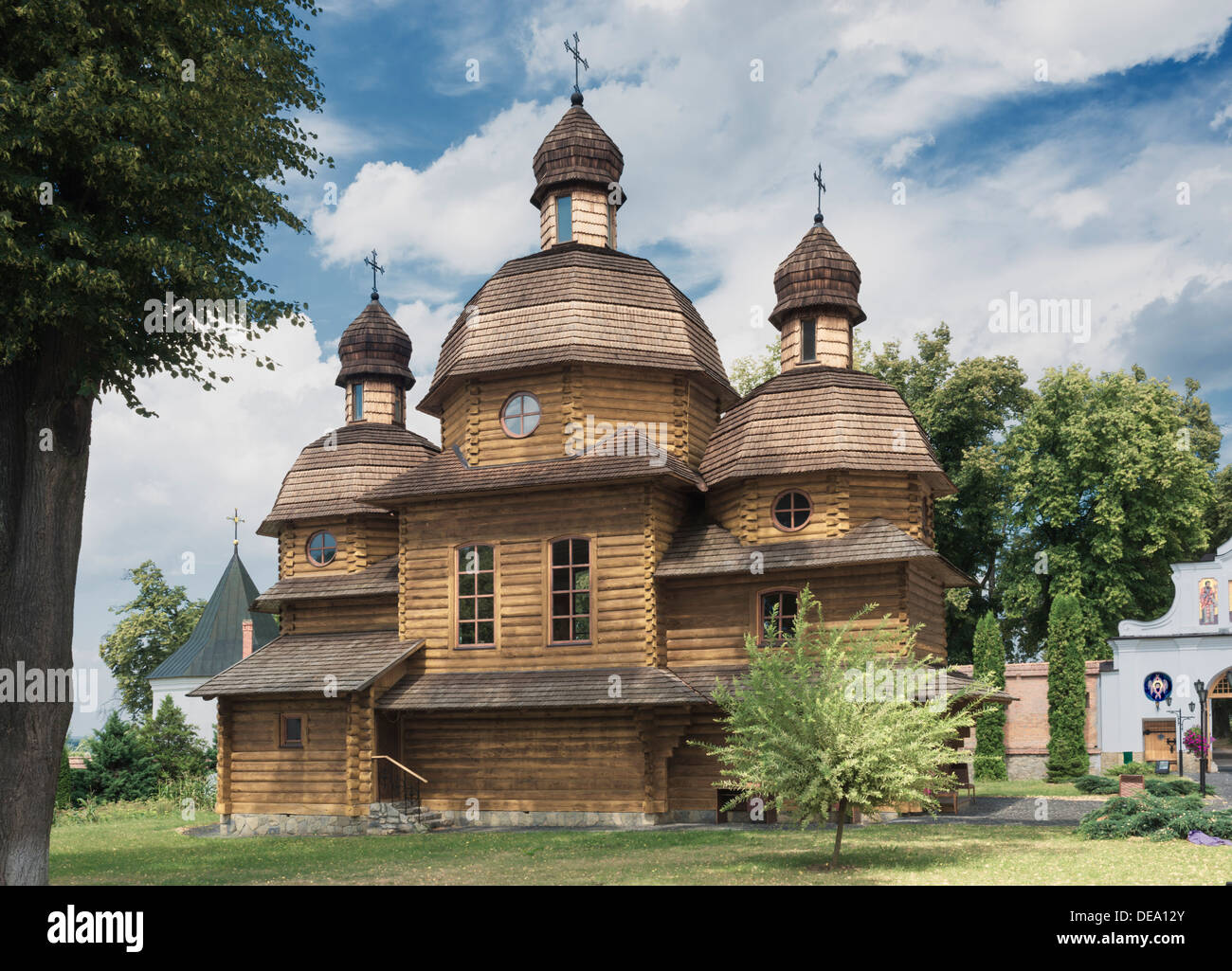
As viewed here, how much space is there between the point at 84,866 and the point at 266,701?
548 cm

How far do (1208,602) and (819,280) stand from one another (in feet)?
50.6

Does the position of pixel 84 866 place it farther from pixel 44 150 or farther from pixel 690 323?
pixel 690 323

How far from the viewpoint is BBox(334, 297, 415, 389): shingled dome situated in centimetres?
2734

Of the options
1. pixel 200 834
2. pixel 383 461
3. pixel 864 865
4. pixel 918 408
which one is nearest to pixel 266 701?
pixel 200 834

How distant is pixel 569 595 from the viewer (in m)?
20.8

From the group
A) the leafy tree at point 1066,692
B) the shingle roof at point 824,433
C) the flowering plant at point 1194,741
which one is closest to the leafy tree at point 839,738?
the shingle roof at point 824,433

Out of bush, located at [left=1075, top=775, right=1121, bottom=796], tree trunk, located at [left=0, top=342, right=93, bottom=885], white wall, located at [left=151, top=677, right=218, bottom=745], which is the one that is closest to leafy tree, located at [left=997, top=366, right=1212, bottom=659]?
bush, located at [left=1075, top=775, right=1121, bottom=796]

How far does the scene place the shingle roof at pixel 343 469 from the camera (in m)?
25.4

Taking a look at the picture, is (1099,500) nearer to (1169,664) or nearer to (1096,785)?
(1169,664)

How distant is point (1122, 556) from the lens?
32031mm

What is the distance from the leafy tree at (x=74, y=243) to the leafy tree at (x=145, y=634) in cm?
3587

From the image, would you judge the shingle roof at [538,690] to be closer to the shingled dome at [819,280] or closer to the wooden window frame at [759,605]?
the wooden window frame at [759,605]

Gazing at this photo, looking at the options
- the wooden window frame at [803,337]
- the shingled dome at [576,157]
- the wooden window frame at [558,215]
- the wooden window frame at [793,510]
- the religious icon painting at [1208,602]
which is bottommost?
the religious icon painting at [1208,602]

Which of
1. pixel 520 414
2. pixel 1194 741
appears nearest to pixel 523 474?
pixel 520 414
